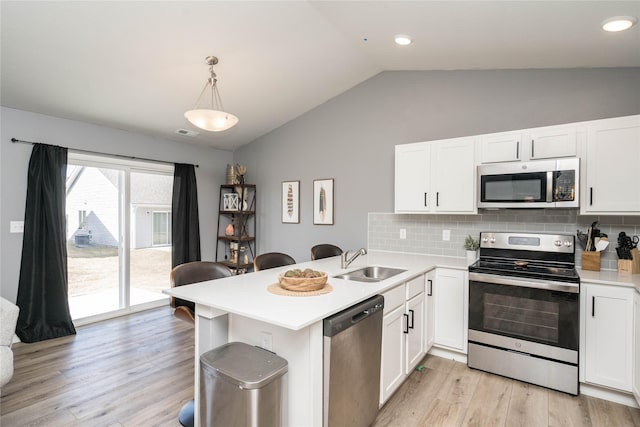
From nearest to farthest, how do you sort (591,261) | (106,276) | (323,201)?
(591,261)
(106,276)
(323,201)

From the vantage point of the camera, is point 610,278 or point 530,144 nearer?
point 610,278

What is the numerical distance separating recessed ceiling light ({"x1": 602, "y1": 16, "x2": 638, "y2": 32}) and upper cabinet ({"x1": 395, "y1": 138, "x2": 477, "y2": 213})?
117 centimetres

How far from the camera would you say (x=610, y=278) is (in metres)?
2.40

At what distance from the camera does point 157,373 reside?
2734 millimetres

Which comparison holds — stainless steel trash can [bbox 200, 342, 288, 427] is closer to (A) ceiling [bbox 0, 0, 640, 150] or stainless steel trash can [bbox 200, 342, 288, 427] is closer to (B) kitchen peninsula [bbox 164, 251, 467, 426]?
(B) kitchen peninsula [bbox 164, 251, 467, 426]

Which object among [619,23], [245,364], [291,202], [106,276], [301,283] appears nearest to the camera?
[245,364]

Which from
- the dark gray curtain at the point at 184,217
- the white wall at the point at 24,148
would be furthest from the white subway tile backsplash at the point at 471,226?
the white wall at the point at 24,148

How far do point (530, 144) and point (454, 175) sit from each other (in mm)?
655

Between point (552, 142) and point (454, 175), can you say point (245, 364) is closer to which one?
point (454, 175)

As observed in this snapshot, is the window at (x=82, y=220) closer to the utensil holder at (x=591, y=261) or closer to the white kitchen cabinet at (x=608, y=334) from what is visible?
the white kitchen cabinet at (x=608, y=334)

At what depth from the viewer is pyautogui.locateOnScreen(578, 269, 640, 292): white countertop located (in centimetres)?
227

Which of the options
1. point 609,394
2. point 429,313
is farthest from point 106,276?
point 609,394

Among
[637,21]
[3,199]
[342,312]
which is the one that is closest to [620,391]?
[342,312]

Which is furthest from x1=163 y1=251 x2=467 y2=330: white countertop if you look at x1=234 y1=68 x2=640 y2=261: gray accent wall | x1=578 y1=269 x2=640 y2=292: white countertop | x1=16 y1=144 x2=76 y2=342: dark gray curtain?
x1=16 y1=144 x2=76 y2=342: dark gray curtain
